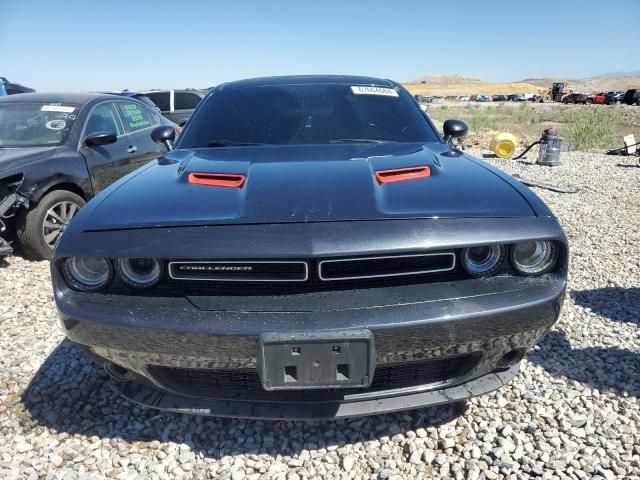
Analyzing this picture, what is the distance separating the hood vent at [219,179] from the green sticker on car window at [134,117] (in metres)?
4.15

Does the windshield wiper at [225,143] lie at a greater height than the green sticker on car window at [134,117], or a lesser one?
lesser

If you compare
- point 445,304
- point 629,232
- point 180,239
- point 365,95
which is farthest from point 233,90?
point 629,232

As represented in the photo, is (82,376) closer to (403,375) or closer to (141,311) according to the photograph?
(141,311)

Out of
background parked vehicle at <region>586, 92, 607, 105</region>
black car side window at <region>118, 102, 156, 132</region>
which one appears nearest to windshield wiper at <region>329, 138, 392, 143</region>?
black car side window at <region>118, 102, 156, 132</region>

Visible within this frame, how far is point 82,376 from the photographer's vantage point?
8.23 feet

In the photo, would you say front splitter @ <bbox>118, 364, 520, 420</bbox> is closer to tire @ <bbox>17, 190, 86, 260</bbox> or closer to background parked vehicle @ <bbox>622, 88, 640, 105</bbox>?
tire @ <bbox>17, 190, 86, 260</bbox>

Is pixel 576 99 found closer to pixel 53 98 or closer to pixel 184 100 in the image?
pixel 184 100

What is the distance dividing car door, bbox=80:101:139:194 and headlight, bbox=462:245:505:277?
4205 millimetres

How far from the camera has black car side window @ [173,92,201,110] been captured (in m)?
11.7

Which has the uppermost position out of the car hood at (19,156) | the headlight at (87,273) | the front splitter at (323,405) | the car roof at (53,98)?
the car roof at (53,98)

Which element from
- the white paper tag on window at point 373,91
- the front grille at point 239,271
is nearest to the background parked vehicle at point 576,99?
the white paper tag on window at point 373,91

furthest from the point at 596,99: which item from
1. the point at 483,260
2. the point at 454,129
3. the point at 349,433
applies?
the point at 349,433

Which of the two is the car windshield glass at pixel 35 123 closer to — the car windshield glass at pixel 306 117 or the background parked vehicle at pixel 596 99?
the car windshield glass at pixel 306 117

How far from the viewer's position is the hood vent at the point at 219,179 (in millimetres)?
1931
